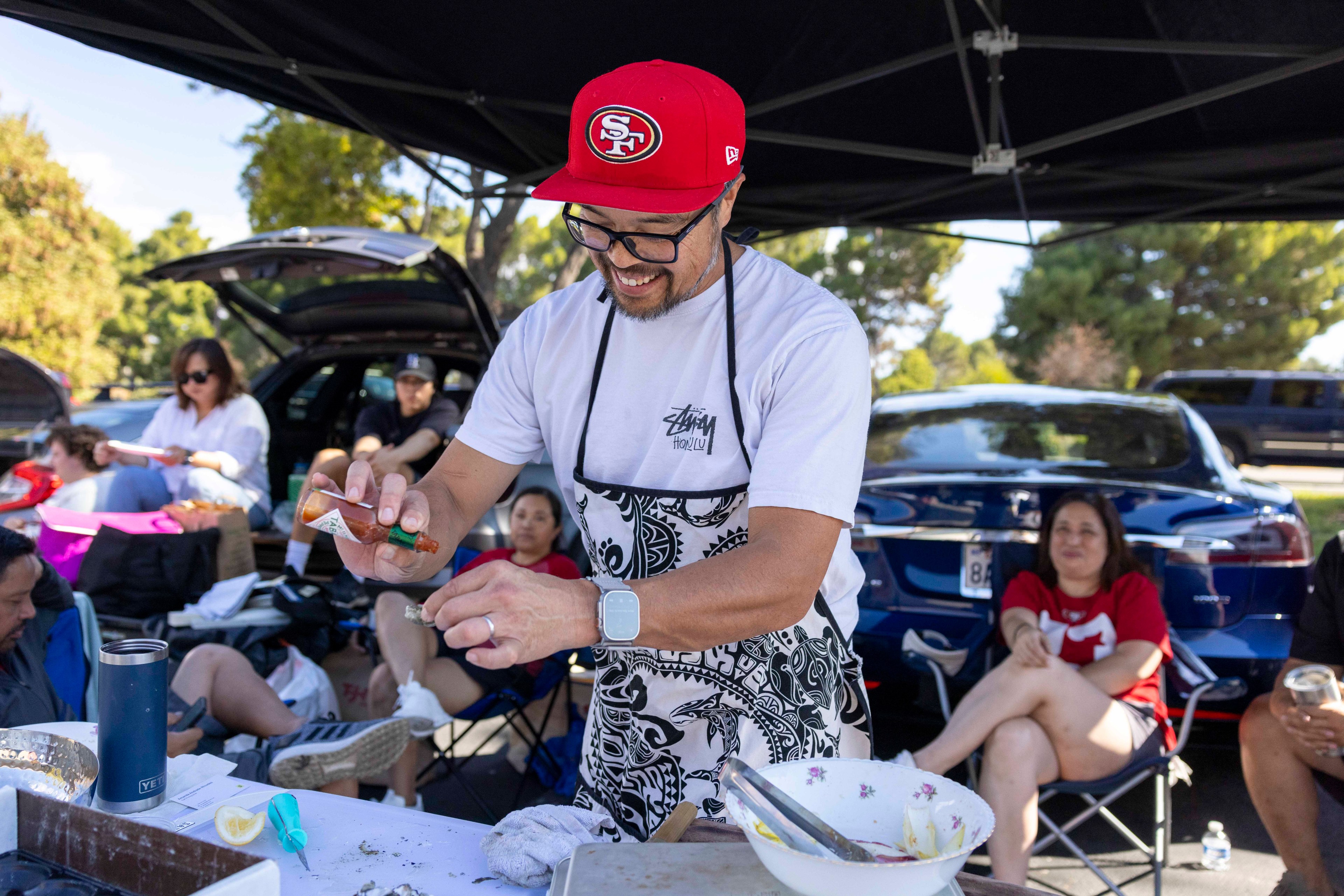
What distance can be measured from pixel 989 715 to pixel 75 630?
9.65ft

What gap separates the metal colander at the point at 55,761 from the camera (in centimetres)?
145

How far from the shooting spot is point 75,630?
2.87 metres

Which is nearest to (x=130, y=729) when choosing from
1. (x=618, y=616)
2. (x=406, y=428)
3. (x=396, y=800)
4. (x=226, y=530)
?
(x=618, y=616)

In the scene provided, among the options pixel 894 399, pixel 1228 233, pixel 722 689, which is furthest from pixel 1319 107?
pixel 1228 233

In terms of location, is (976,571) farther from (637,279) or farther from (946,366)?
(946,366)

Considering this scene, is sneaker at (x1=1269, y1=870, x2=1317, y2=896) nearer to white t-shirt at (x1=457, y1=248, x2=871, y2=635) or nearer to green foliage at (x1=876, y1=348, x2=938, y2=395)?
white t-shirt at (x1=457, y1=248, x2=871, y2=635)

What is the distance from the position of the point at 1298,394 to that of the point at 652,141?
19330mm

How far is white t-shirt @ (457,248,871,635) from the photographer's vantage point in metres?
1.47

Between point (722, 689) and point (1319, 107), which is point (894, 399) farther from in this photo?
point (722, 689)

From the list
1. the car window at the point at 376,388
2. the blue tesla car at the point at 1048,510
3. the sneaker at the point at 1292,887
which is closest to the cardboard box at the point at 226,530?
the car window at the point at 376,388

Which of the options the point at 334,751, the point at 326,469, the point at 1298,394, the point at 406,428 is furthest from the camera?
the point at 1298,394

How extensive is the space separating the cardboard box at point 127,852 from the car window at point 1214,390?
1889cm

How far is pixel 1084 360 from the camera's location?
24547 mm

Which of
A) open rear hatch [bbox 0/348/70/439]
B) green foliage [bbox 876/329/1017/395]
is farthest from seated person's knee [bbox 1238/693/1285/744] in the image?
green foliage [bbox 876/329/1017/395]
